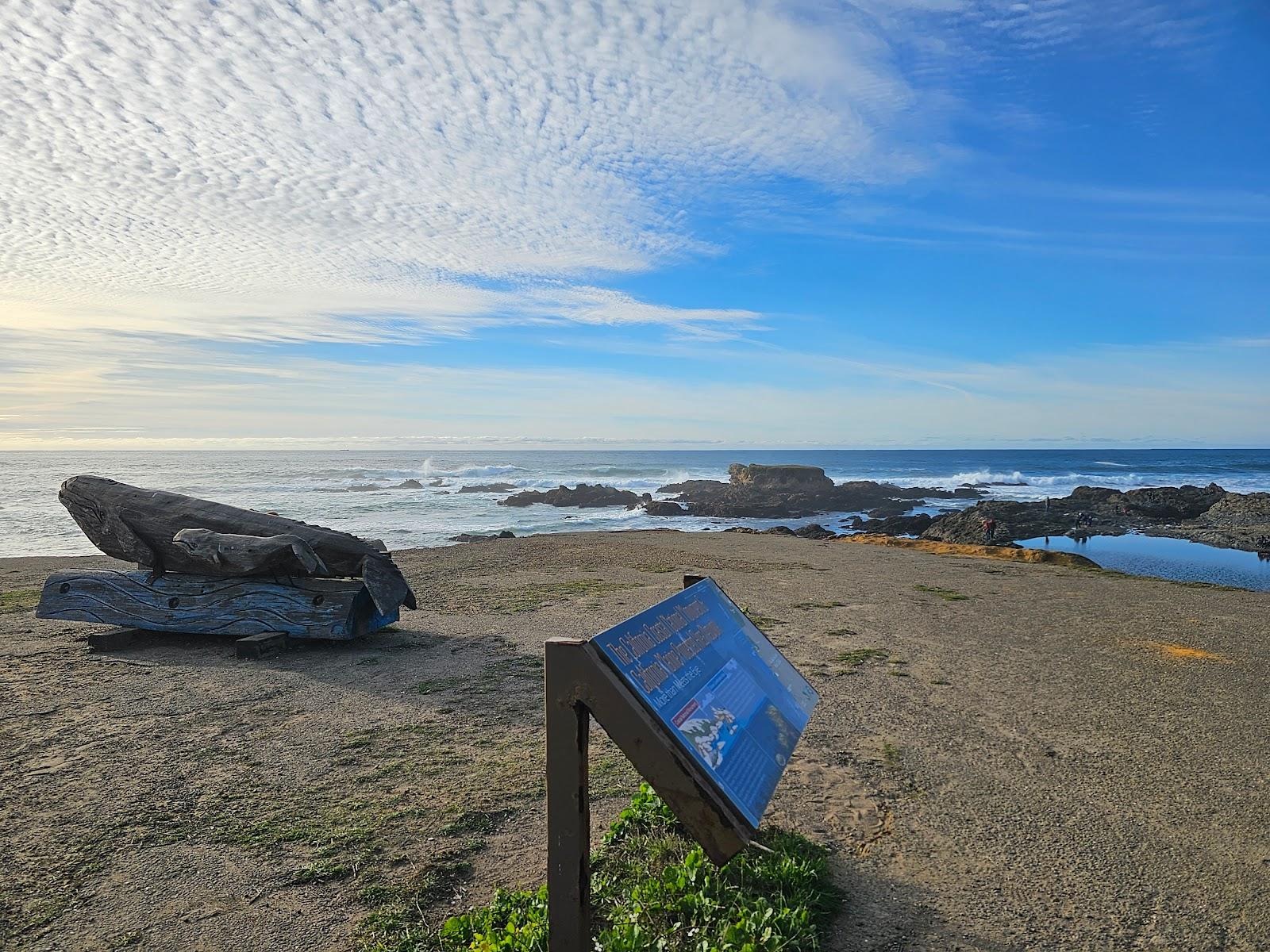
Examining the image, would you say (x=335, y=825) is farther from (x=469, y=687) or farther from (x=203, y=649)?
(x=203, y=649)

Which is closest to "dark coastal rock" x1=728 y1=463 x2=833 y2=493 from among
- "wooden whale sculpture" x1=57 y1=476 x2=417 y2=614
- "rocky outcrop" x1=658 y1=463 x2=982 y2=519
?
"rocky outcrop" x1=658 y1=463 x2=982 y2=519

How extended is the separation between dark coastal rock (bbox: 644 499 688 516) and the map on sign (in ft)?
98.7

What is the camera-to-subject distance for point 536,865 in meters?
3.69

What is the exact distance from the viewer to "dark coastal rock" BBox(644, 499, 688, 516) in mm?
33978

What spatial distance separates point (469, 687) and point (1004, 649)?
5181 mm

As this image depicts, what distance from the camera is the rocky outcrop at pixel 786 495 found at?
115 ft

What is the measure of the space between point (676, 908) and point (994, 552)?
14.9 m

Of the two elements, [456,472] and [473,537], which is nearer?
[473,537]

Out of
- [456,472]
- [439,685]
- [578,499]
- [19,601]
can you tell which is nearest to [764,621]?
[439,685]

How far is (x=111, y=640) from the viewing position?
7.66m

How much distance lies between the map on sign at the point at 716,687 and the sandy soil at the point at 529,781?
776mm

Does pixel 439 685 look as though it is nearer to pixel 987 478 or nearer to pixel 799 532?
pixel 799 532

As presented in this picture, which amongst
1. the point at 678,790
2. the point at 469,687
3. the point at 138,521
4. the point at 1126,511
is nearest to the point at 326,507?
the point at 138,521

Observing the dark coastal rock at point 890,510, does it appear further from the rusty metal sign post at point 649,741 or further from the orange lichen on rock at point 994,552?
the rusty metal sign post at point 649,741
